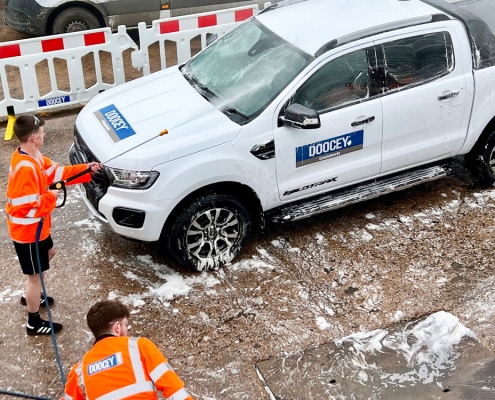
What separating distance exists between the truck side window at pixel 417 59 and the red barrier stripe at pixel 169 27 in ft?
13.6

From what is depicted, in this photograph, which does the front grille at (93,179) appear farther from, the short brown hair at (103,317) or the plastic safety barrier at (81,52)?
the plastic safety barrier at (81,52)

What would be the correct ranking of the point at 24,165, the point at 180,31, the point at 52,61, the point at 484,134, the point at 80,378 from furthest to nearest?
the point at 180,31
the point at 52,61
the point at 484,134
the point at 24,165
the point at 80,378

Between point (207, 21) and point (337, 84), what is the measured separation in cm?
417

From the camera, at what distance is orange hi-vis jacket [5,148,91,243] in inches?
180

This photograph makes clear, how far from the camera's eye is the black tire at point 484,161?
651 cm

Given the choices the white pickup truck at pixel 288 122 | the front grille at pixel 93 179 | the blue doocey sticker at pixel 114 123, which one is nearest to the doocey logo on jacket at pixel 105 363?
the white pickup truck at pixel 288 122

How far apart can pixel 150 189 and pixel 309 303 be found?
153 centimetres

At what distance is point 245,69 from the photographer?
19.5 ft

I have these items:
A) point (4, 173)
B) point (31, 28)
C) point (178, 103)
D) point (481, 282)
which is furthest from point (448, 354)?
point (31, 28)

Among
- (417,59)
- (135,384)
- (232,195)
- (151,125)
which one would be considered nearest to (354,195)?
(232,195)

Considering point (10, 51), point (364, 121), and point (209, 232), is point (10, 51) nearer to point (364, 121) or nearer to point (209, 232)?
point (209, 232)

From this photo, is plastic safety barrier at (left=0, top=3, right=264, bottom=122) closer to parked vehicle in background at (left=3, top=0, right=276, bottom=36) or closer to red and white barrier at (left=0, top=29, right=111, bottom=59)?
red and white barrier at (left=0, top=29, right=111, bottom=59)

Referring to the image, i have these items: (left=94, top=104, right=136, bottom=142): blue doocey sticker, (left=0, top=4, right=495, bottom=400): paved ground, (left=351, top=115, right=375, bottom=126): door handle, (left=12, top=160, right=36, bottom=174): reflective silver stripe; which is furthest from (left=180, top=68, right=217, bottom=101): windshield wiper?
(left=12, top=160, right=36, bottom=174): reflective silver stripe

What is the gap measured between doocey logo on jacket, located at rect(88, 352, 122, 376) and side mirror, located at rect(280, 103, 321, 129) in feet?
8.90
